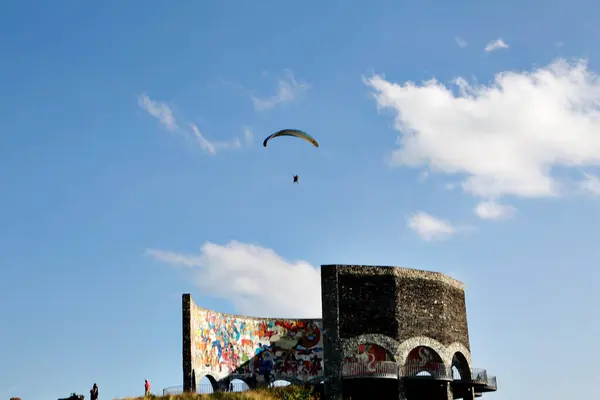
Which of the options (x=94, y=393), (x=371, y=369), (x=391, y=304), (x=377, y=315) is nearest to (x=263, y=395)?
(x=371, y=369)

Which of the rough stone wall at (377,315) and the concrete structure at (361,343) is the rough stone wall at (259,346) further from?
the rough stone wall at (377,315)

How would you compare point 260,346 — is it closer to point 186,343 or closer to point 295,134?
point 186,343

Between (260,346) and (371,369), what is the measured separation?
25.9 ft

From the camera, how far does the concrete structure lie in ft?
155

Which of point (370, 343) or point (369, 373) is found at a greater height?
point (370, 343)

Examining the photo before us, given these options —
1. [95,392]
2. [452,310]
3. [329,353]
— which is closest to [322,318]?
[329,353]

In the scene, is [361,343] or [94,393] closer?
[94,393]

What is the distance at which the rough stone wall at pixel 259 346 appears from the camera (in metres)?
48.7

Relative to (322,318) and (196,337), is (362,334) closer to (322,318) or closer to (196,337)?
(322,318)

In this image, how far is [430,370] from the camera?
48.3m

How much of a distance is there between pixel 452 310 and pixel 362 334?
683cm

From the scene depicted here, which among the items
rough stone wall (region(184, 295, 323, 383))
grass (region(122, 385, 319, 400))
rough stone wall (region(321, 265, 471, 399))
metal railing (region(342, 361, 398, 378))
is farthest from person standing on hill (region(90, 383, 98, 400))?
metal railing (region(342, 361, 398, 378))

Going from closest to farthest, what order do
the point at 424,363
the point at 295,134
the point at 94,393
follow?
the point at 94,393, the point at 295,134, the point at 424,363

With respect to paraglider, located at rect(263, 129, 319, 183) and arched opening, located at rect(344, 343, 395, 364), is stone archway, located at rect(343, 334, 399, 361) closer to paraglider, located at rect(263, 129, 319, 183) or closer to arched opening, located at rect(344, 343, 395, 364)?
arched opening, located at rect(344, 343, 395, 364)
